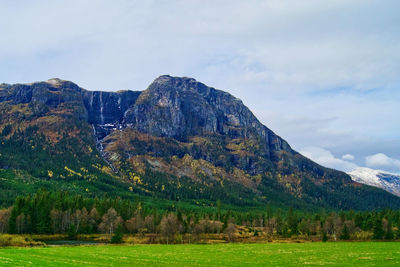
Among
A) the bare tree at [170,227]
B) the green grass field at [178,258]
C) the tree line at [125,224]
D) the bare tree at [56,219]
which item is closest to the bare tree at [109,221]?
the tree line at [125,224]

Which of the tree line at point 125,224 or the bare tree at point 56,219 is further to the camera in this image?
the bare tree at point 56,219

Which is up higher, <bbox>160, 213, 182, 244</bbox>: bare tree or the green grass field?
the green grass field

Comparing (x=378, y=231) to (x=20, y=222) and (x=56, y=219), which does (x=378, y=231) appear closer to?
(x=56, y=219)

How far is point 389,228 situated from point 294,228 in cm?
4616

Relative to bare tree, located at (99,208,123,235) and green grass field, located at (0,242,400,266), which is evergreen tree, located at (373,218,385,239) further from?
bare tree, located at (99,208,123,235)

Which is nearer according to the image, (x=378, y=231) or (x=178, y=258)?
(x=178, y=258)

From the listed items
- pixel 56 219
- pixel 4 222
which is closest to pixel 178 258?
pixel 56 219

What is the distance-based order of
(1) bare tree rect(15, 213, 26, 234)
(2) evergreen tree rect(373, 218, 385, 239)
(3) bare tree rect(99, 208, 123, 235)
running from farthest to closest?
(3) bare tree rect(99, 208, 123, 235) → (2) evergreen tree rect(373, 218, 385, 239) → (1) bare tree rect(15, 213, 26, 234)

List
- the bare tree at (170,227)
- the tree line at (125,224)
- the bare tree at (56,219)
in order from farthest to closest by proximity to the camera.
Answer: the bare tree at (56,219) → the bare tree at (170,227) → the tree line at (125,224)

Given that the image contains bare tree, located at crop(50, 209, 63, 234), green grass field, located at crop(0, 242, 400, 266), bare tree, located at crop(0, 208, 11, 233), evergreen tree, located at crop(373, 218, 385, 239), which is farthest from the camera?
evergreen tree, located at crop(373, 218, 385, 239)

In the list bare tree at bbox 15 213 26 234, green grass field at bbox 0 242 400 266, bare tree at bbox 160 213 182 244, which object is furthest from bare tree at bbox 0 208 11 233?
green grass field at bbox 0 242 400 266

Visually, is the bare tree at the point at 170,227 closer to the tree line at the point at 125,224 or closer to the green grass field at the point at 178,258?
the tree line at the point at 125,224

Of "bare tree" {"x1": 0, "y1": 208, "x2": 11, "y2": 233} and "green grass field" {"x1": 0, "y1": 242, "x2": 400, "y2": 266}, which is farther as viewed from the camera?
"bare tree" {"x1": 0, "y1": 208, "x2": 11, "y2": 233}

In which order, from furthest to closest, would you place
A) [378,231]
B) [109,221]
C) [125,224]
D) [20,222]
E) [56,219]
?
[125,224] < [109,221] < [378,231] < [56,219] < [20,222]
